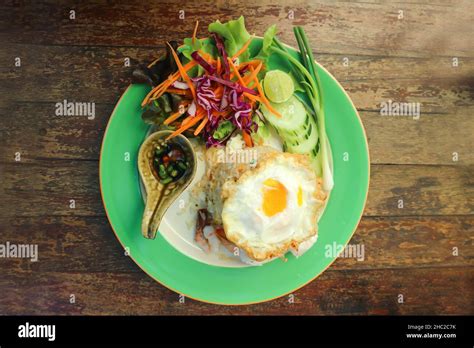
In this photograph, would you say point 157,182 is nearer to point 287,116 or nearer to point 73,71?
point 287,116

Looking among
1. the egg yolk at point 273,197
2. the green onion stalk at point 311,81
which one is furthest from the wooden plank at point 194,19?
the egg yolk at point 273,197

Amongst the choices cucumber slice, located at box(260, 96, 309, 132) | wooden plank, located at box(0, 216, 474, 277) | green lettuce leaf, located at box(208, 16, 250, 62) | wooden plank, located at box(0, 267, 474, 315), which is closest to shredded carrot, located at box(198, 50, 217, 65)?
green lettuce leaf, located at box(208, 16, 250, 62)

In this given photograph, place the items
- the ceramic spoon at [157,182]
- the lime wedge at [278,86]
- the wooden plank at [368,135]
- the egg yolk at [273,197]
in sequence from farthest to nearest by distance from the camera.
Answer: the wooden plank at [368,135] → the lime wedge at [278,86] → the ceramic spoon at [157,182] → the egg yolk at [273,197]

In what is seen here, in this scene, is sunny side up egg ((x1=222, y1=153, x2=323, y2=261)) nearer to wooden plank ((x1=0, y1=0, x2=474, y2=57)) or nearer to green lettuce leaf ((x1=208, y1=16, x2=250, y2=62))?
green lettuce leaf ((x1=208, y1=16, x2=250, y2=62))

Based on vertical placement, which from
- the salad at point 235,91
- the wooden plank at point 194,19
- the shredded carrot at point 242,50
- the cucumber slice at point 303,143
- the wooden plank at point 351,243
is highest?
the wooden plank at point 194,19

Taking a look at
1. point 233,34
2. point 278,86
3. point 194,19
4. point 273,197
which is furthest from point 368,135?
point 194,19

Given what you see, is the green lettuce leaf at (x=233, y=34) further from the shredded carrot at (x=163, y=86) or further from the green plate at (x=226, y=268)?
the shredded carrot at (x=163, y=86)

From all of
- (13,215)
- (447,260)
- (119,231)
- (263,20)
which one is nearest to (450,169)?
(447,260)
